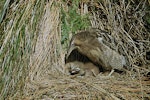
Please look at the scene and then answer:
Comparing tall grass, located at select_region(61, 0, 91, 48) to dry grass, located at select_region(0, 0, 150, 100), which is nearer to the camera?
dry grass, located at select_region(0, 0, 150, 100)

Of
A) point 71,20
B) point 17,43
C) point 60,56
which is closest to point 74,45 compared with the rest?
point 60,56

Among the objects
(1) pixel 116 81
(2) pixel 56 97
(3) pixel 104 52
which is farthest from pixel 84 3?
(2) pixel 56 97

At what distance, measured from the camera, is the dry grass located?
145 inches

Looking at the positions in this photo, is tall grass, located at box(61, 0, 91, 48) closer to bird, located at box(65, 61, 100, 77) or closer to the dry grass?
the dry grass

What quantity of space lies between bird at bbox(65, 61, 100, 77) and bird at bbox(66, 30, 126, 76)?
0.08 meters

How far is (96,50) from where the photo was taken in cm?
424

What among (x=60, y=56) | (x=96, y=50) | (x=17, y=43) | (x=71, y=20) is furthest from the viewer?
(x=71, y=20)

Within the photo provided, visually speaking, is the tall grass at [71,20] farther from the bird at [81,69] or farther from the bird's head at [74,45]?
the bird at [81,69]

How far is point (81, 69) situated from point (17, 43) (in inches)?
31.5

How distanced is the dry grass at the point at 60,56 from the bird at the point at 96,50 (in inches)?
3.7

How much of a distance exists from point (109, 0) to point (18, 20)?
1178 mm

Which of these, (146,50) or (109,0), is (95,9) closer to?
(109,0)

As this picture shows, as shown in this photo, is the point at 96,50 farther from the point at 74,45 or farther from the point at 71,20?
the point at 71,20

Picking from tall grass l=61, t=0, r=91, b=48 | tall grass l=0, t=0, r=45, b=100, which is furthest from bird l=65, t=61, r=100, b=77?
tall grass l=0, t=0, r=45, b=100
